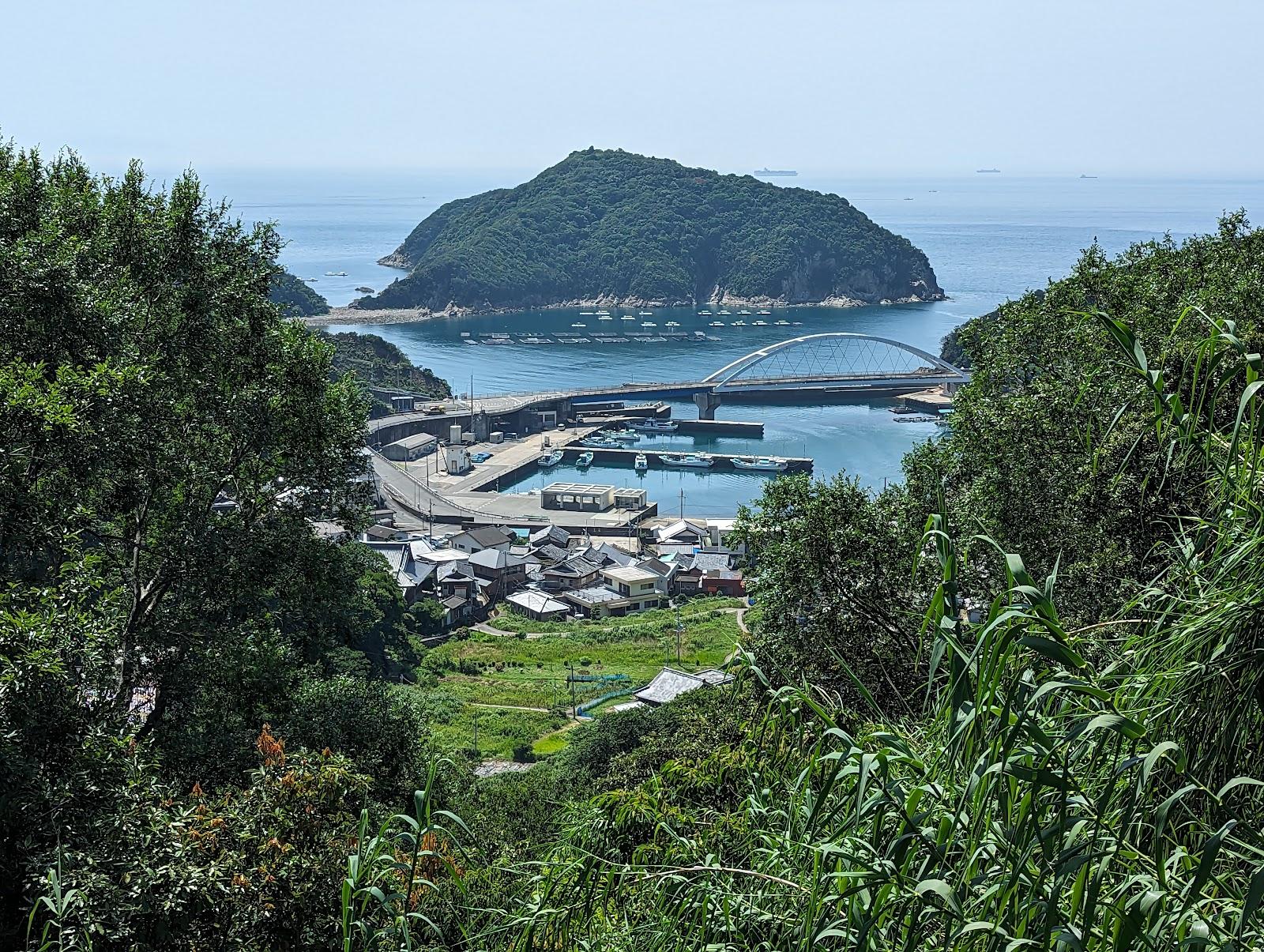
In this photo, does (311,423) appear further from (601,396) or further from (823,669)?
(601,396)

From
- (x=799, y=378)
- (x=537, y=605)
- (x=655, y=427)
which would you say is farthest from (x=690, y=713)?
(x=799, y=378)

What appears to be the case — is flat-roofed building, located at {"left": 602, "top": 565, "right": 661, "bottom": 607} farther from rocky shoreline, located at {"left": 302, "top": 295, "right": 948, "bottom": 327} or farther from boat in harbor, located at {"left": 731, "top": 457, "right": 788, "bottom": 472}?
rocky shoreline, located at {"left": 302, "top": 295, "right": 948, "bottom": 327}

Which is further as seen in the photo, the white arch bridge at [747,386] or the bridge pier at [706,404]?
the bridge pier at [706,404]

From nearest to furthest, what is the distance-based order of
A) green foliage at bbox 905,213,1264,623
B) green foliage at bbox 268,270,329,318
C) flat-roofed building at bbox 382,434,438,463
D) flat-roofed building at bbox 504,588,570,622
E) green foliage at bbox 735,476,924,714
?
green foliage at bbox 905,213,1264,623
green foliage at bbox 735,476,924,714
flat-roofed building at bbox 504,588,570,622
flat-roofed building at bbox 382,434,438,463
green foliage at bbox 268,270,329,318

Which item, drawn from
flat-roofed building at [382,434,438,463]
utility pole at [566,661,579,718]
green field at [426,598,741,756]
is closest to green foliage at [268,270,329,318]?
flat-roofed building at [382,434,438,463]

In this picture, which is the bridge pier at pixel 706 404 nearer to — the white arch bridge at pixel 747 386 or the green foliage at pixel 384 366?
the white arch bridge at pixel 747 386

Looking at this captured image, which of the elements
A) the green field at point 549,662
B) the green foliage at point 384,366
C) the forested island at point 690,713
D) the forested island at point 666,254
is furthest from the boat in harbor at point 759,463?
the forested island at point 666,254

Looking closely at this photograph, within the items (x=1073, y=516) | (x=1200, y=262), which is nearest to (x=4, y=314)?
(x=1073, y=516)
